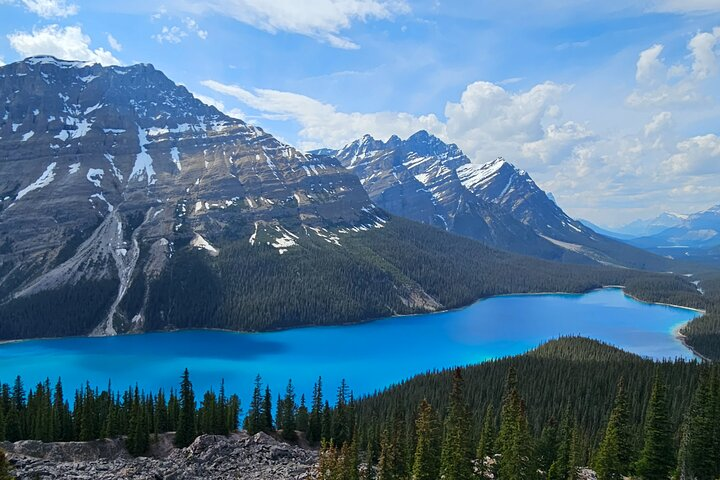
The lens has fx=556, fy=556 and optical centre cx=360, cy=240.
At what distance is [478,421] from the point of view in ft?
263

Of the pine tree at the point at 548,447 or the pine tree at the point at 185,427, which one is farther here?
the pine tree at the point at 185,427

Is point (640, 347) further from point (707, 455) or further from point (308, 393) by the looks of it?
point (707, 455)

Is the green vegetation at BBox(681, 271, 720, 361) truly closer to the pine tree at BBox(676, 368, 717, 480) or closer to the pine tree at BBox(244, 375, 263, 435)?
the pine tree at BBox(676, 368, 717, 480)

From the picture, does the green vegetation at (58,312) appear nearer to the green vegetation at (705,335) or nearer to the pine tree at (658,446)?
the pine tree at (658,446)

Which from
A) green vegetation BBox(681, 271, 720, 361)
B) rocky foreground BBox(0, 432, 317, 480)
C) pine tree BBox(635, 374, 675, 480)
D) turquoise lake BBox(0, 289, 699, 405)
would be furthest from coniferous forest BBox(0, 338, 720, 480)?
green vegetation BBox(681, 271, 720, 361)

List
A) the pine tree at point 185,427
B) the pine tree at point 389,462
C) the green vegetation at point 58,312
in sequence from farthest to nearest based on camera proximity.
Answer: the green vegetation at point 58,312 < the pine tree at point 185,427 < the pine tree at point 389,462

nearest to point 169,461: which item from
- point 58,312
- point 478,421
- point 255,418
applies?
point 255,418

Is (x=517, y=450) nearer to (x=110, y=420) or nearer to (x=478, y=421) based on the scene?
(x=478, y=421)

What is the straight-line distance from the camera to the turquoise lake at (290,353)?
121m

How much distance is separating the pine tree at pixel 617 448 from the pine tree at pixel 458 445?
1122 centimetres

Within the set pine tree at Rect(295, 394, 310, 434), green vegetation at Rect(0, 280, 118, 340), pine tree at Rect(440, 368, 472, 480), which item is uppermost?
green vegetation at Rect(0, 280, 118, 340)

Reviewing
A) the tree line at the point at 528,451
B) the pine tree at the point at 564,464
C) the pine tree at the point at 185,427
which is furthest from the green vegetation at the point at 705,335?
the pine tree at the point at 185,427

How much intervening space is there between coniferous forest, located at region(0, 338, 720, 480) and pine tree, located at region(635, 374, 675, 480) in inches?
3.2

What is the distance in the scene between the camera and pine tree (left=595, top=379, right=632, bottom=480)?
42312mm
